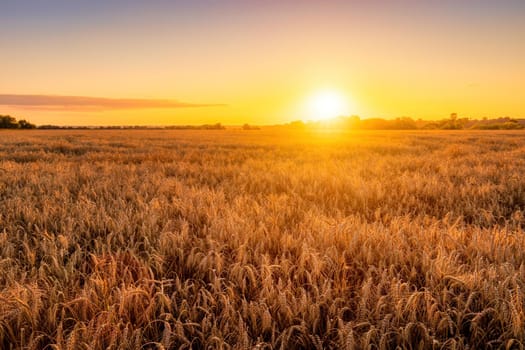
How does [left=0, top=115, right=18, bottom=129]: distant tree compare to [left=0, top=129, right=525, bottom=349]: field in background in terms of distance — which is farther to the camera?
[left=0, top=115, right=18, bottom=129]: distant tree

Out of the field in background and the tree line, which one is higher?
the tree line

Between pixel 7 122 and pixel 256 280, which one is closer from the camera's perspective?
pixel 256 280

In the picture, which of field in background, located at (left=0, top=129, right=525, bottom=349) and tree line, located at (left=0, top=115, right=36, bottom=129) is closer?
field in background, located at (left=0, top=129, right=525, bottom=349)

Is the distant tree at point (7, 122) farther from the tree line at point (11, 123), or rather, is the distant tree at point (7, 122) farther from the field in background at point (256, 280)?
the field in background at point (256, 280)

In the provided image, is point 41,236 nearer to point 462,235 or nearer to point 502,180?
point 462,235

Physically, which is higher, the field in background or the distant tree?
the distant tree

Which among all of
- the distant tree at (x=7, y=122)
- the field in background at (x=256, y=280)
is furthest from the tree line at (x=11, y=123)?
the field in background at (x=256, y=280)

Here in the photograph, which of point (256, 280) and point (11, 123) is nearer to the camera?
point (256, 280)

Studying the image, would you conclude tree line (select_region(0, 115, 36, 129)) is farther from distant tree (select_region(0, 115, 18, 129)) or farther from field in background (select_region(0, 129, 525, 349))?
field in background (select_region(0, 129, 525, 349))

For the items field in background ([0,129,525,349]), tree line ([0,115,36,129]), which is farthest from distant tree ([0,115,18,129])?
field in background ([0,129,525,349])

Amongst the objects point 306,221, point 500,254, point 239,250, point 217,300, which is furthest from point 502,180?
point 217,300

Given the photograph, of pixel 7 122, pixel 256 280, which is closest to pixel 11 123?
pixel 7 122

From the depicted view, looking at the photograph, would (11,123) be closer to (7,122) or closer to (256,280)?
(7,122)

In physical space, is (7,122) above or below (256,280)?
above
